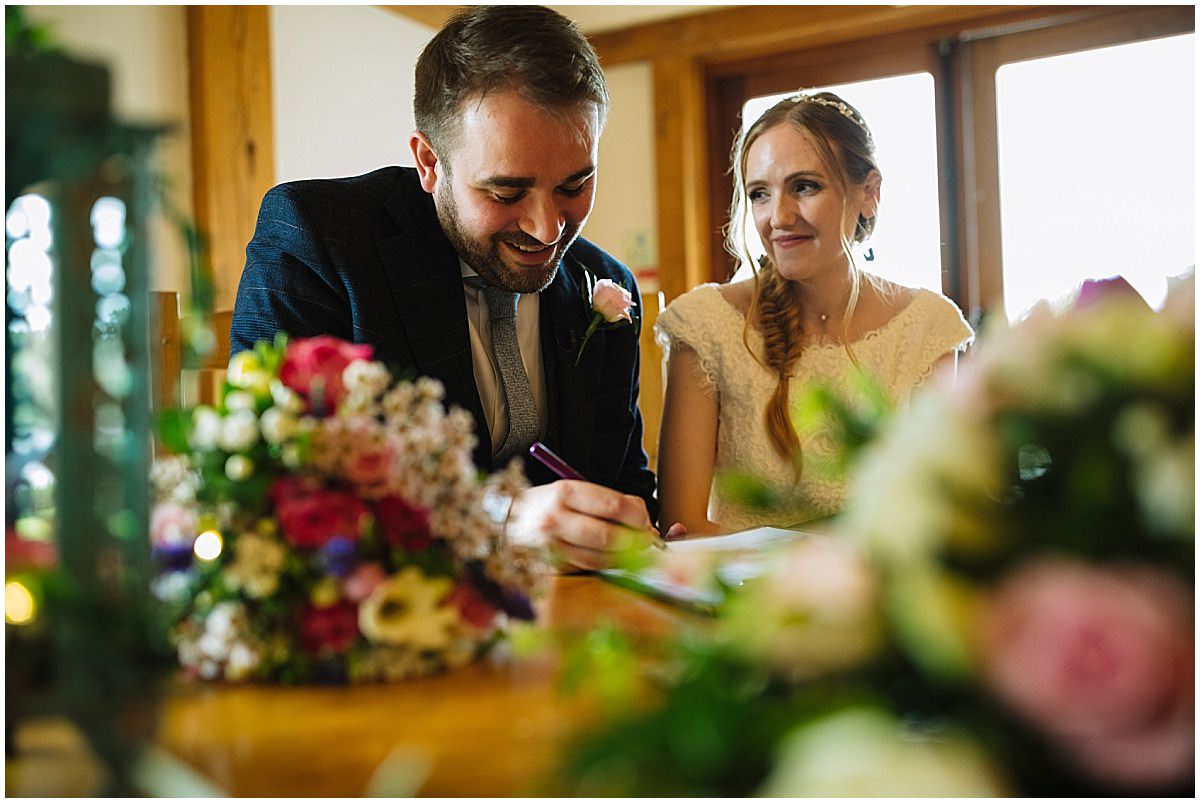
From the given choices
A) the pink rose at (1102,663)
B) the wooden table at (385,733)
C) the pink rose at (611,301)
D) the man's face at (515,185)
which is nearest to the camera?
the pink rose at (1102,663)

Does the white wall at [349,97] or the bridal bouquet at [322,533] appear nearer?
the bridal bouquet at [322,533]

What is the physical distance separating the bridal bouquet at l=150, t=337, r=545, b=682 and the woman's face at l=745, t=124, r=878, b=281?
1456 millimetres

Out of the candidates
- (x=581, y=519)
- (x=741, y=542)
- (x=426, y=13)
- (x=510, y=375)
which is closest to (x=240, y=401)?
(x=581, y=519)

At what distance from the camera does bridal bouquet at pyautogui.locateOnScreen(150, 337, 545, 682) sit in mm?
688

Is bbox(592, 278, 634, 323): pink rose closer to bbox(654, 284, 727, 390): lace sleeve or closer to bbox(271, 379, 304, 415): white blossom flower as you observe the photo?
bbox(654, 284, 727, 390): lace sleeve

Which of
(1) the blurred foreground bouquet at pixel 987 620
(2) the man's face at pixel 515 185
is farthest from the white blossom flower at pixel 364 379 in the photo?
(2) the man's face at pixel 515 185

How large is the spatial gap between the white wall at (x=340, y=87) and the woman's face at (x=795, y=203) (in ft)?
7.75

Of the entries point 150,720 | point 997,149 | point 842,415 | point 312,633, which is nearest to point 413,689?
point 312,633

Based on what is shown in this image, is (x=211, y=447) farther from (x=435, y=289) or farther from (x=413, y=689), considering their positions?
(x=435, y=289)

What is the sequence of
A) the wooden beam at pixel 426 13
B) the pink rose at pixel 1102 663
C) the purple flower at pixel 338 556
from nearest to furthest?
the pink rose at pixel 1102 663 → the purple flower at pixel 338 556 → the wooden beam at pixel 426 13

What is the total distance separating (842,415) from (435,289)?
129cm

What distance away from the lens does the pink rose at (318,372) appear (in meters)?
0.73

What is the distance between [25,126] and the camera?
526mm

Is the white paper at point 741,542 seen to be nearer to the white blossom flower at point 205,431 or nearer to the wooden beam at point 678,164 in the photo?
the white blossom flower at point 205,431
